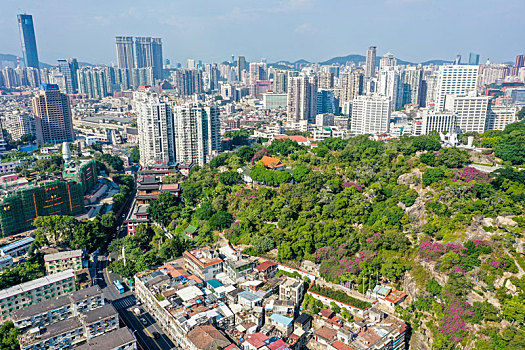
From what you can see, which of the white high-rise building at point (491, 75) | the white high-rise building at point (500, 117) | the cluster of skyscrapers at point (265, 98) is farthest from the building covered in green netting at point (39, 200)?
the white high-rise building at point (491, 75)

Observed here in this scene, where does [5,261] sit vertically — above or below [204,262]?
below

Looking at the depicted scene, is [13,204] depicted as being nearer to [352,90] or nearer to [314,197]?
[314,197]

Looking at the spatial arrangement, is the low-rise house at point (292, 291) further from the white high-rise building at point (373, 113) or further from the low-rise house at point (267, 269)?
the white high-rise building at point (373, 113)

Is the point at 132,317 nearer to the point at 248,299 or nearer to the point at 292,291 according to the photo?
the point at 248,299

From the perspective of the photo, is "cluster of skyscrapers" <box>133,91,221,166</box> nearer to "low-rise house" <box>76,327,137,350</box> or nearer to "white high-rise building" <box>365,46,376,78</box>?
"low-rise house" <box>76,327,137,350</box>

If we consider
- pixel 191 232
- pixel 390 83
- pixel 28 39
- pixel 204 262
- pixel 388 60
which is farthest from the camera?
pixel 28 39

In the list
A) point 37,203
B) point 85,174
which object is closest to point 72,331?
point 37,203
